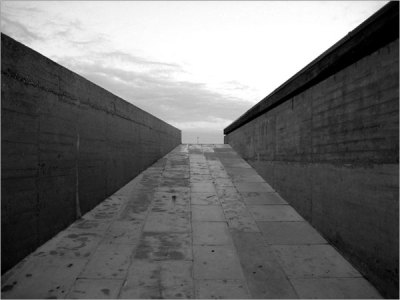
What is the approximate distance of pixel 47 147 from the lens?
5.19 m

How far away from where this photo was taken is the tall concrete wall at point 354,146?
3.93m

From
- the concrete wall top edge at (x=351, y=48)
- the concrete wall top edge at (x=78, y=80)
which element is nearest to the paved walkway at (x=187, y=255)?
the concrete wall top edge at (x=78, y=80)

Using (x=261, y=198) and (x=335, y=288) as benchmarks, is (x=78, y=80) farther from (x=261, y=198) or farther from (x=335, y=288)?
(x=335, y=288)

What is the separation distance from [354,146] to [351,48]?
5.20 feet

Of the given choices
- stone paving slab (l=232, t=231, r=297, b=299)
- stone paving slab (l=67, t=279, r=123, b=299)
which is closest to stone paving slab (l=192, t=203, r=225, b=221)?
stone paving slab (l=232, t=231, r=297, b=299)

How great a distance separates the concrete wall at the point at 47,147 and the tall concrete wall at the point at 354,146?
488 centimetres

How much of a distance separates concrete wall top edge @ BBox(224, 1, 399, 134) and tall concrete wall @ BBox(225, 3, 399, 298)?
0.05 ft

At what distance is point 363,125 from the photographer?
4539 millimetres

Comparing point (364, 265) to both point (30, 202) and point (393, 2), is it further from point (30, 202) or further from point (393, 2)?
point (30, 202)

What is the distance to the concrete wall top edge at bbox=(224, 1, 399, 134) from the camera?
3887mm

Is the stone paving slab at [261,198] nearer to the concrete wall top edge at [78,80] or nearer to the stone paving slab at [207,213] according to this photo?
the stone paving slab at [207,213]

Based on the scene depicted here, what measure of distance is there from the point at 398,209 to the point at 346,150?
1.49 metres

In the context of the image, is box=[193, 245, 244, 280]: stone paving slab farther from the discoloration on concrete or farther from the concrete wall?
the concrete wall

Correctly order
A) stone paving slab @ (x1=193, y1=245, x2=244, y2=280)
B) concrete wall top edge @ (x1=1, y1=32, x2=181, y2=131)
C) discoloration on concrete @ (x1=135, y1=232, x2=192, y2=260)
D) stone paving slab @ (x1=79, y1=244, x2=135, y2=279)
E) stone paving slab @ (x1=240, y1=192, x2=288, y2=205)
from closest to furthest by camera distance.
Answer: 1. concrete wall top edge @ (x1=1, y1=32, x2=181, y2=131)
2. stone paving slab @ (x1=79, y1=244, x2=135, y2=279)
3. stone paving slab @ (x1=193, y1=245, x2=244, y2=280)
4. discoloration on concrete @ (x1=135, y1=232, x2=192, y2=260)
5. stone paving slab @ (x1=240, y1=192, x2=288, y2=205)
